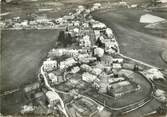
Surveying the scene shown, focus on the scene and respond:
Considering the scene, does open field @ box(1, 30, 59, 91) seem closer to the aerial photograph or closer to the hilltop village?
the aerial photograph

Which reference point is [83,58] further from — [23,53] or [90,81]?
[23,53]

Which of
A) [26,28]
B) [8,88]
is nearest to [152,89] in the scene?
[8,88]

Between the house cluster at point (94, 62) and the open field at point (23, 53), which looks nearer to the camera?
the house cluster at point (94, 62)

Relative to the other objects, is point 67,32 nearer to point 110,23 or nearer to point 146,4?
point 110,23

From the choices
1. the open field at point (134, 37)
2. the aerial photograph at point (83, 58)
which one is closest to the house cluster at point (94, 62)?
the aerial photograph at point (83, 58)

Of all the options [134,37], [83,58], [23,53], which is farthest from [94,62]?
[134,37]

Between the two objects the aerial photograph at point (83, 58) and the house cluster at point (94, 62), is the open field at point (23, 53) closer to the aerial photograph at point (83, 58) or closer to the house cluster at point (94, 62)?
the aerial photograph at point (83, 58)

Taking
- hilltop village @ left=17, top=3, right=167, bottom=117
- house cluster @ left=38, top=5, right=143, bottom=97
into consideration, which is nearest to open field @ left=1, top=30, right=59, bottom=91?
hilltop village @ left=17, top=3, right=167, bottom=117
